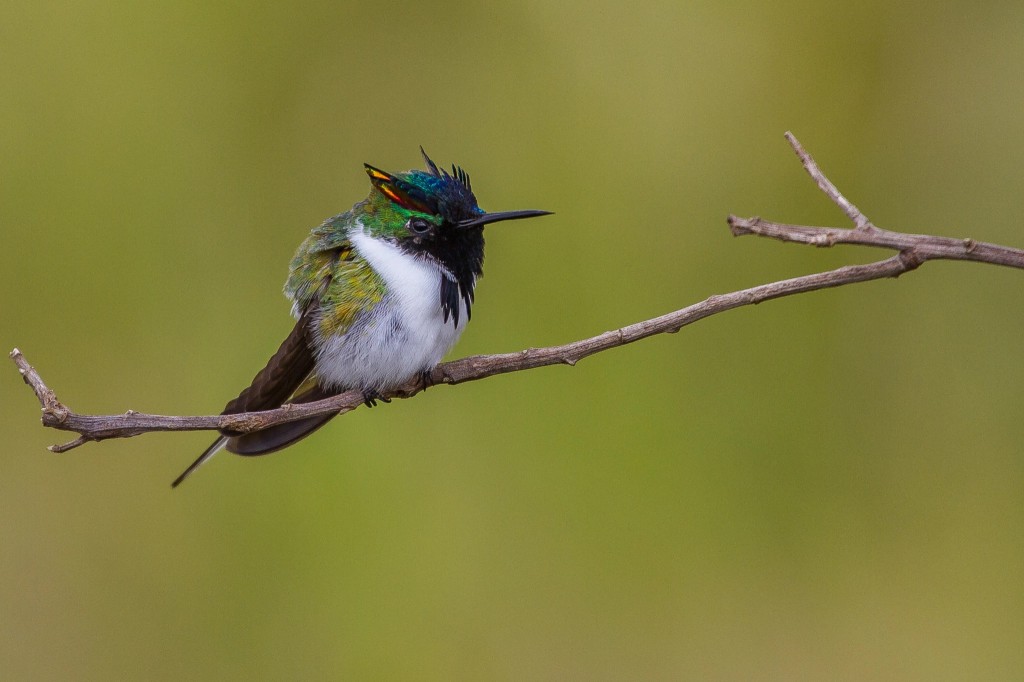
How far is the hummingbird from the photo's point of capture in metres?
2.79

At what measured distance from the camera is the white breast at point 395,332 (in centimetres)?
279

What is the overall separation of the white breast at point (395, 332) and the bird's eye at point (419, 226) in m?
0.07

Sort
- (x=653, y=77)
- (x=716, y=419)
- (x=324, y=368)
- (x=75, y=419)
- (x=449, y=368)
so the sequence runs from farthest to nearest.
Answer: (x=653, y=77), (x=716, y=419), (x=324, y=368), (x=449, y=368), (x=75, y=419)

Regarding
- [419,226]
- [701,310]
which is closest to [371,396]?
[419,226]

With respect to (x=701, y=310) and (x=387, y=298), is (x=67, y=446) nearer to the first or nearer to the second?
(x=387, y=298)

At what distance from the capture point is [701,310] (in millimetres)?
1936

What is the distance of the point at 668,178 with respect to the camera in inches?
169

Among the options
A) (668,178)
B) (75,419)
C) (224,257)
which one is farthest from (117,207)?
(75,419)

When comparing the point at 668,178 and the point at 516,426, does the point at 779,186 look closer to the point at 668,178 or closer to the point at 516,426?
the point at 668,178

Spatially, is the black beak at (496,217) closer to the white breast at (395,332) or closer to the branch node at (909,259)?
the white breast at (395,332)

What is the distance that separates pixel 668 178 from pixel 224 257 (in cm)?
187

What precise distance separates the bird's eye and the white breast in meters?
0.07

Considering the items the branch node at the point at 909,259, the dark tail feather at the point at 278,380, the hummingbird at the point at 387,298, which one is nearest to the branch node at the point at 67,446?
the dark tail feather at the point at 278,380

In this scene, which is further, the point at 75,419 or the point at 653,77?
the point at 653,77
